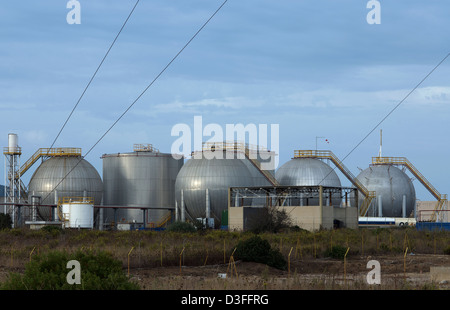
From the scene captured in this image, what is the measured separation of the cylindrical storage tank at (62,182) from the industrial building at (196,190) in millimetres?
105

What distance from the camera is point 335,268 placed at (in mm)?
27531

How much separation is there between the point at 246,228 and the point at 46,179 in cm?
2561

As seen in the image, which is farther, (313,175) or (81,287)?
(313,175)

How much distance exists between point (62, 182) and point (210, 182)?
15.5 m

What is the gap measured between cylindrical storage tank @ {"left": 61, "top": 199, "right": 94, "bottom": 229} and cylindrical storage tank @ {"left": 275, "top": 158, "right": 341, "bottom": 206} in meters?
23.2

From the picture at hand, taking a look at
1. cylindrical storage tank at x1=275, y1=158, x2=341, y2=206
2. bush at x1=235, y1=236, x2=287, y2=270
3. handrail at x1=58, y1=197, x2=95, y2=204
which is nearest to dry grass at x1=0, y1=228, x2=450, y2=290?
bush at x1=235, y1=236, x2=287, y2=270

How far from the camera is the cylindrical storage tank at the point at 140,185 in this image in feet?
251

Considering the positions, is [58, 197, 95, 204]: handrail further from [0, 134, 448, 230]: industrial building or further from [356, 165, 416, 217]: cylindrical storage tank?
[356, 165, 416, 217]: cylindrical storage tank

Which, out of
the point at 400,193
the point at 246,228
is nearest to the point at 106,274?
the point at 246,228

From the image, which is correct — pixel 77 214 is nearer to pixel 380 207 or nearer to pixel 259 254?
pixel 380 207

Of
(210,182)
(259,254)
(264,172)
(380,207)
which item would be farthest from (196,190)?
(259,254)

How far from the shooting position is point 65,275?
15.2m
